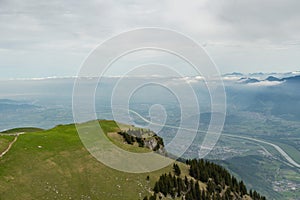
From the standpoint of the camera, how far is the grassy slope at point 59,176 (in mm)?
71812

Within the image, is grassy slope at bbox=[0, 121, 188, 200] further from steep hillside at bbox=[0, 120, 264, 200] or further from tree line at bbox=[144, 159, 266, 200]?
tree line at bbox=[144, 159, 266, 200]

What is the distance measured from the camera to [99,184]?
78.9 meters

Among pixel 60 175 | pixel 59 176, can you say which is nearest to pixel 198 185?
pixel 60 175

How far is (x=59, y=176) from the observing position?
7875cm

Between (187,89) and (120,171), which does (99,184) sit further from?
(187,89)

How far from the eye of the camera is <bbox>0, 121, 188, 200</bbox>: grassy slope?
71.8m

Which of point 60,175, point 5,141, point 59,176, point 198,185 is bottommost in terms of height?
point 198,185

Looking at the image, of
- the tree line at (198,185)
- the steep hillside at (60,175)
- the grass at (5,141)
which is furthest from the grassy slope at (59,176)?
the tree line at (198,185)

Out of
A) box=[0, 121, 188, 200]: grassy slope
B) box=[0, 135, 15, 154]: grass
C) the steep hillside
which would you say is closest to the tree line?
the steep hillside

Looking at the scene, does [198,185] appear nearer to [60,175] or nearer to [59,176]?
[60,175]

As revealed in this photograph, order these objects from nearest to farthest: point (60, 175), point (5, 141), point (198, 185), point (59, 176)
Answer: point (59, 176)
point (60, 175)
point (198, 185)
point (5, 141)

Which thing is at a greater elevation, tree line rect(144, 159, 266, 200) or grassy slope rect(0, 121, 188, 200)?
grassy slope rect(0, 121, 188, 200)

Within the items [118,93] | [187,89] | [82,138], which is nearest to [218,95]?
[187,89]

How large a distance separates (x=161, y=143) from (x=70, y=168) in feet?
170
